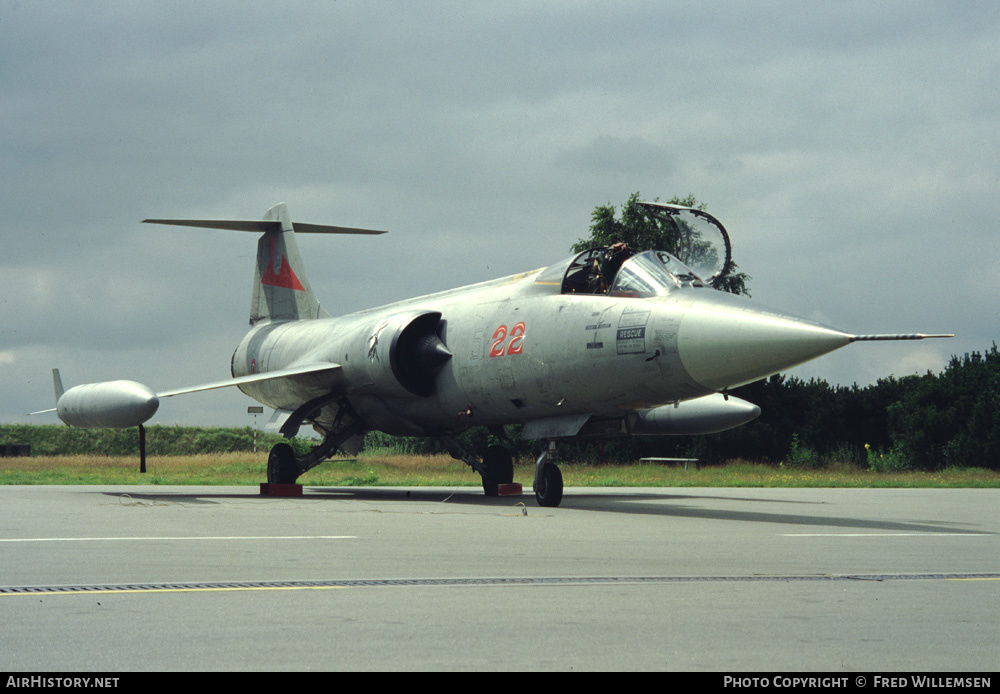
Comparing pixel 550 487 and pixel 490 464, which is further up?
pixel 490 464

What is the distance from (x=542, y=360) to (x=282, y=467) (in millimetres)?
7187

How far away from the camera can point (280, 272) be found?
1012 inches

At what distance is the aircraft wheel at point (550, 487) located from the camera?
590 inches

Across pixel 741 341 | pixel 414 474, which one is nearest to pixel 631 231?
pixel 414 474

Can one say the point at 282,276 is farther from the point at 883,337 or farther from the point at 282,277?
the point at 883,337

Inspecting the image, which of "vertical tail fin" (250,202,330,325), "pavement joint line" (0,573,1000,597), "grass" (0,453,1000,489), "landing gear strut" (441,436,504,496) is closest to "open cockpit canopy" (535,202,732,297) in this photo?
"landing gear strut" (441,436,504,496)

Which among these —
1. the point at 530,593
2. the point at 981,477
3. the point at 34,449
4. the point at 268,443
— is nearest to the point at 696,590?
the point at 530,593

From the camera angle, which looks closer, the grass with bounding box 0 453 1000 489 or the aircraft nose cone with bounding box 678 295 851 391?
the aircraft nose cone with bounding box 678 295 851 391

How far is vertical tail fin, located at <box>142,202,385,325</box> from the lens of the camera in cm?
2553

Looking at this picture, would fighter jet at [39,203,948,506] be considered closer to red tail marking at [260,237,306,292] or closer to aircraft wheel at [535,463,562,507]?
aircraft wheel at [535,463,562,507]

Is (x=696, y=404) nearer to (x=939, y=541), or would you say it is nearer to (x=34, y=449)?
(x=939, y=541)

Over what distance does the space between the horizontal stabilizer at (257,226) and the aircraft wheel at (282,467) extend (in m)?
6.74

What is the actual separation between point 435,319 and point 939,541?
31.9 feet

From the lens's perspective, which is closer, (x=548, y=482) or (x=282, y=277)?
(x=548, y=482)
